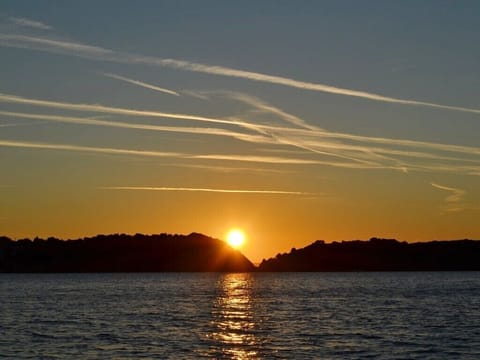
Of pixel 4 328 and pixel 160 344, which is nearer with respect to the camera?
pixel 160 344

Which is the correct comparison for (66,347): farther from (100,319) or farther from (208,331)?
(100,319)

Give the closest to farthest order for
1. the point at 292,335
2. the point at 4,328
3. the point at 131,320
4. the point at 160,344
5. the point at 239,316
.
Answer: the point at 160,344 → the point at 292,335 → the point at 4,328 → the point at 131,320 → the point at 239,316

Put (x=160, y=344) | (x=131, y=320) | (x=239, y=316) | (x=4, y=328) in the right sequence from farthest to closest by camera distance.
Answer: (x=239, y=316), (x=131, y=320), (x=4, y=328), (x=160, y=344)

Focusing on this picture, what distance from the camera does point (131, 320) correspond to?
317ft

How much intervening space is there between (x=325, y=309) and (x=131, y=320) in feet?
102

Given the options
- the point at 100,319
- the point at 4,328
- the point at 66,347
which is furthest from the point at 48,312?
the point at 66,347

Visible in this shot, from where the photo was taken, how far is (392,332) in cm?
8169

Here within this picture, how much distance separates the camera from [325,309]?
114375mm

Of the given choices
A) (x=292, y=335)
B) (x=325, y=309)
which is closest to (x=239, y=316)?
(x=325, y=309)

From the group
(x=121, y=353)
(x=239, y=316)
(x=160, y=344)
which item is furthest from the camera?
(x=239, y=316)

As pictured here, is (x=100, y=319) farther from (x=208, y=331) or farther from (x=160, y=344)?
(x=160, y=344)

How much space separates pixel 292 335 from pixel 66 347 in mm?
22522

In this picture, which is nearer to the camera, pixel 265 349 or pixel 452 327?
pixel 265 349

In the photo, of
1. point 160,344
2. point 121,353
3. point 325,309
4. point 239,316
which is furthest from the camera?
point 325,309
